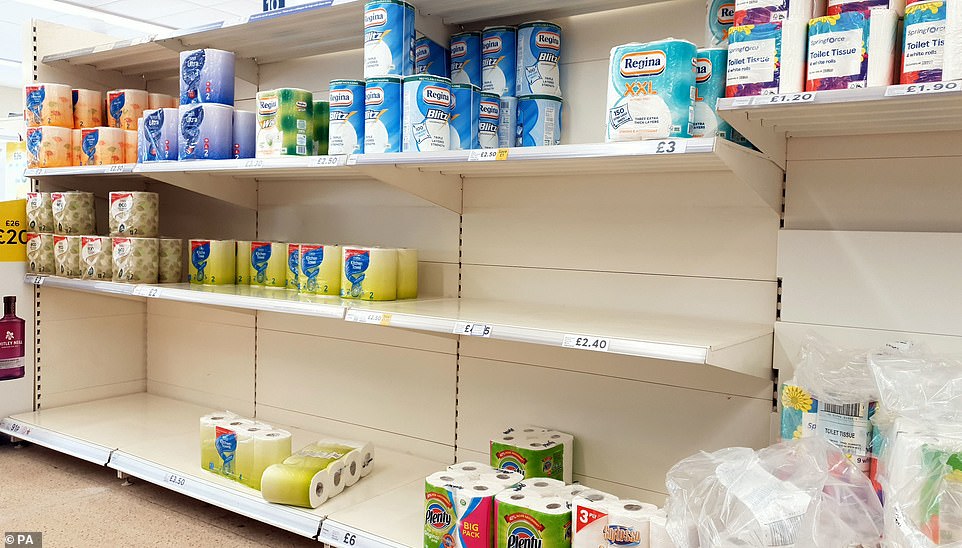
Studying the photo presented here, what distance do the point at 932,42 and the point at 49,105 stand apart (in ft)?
10.7

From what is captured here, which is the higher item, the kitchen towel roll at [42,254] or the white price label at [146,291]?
the kitchen towel roll at [42,254]

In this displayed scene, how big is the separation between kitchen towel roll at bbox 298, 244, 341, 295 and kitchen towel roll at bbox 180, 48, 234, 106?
2.13ft

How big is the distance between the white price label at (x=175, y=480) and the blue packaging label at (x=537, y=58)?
1.68 m

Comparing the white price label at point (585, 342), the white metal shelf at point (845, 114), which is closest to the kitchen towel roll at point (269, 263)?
the white price label at point (585, 342)

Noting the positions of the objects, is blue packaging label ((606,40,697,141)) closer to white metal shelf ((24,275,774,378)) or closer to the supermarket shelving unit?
the supermarket shelving unit

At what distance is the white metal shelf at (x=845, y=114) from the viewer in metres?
1.44

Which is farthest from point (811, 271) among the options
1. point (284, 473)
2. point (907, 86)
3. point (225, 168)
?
point (225, 168)

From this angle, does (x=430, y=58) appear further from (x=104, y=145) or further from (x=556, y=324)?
(x=104, y=145)

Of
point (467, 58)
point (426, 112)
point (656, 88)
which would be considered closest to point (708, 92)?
point (656, 88)

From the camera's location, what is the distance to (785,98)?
60.1 inches

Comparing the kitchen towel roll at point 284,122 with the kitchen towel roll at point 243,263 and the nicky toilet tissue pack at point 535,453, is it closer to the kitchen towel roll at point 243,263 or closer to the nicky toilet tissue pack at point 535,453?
the kitchen towel roll at point 243,263

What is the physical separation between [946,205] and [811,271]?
337mm

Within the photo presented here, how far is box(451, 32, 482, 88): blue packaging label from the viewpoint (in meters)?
2.38

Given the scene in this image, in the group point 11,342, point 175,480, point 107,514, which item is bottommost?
point 107,514
